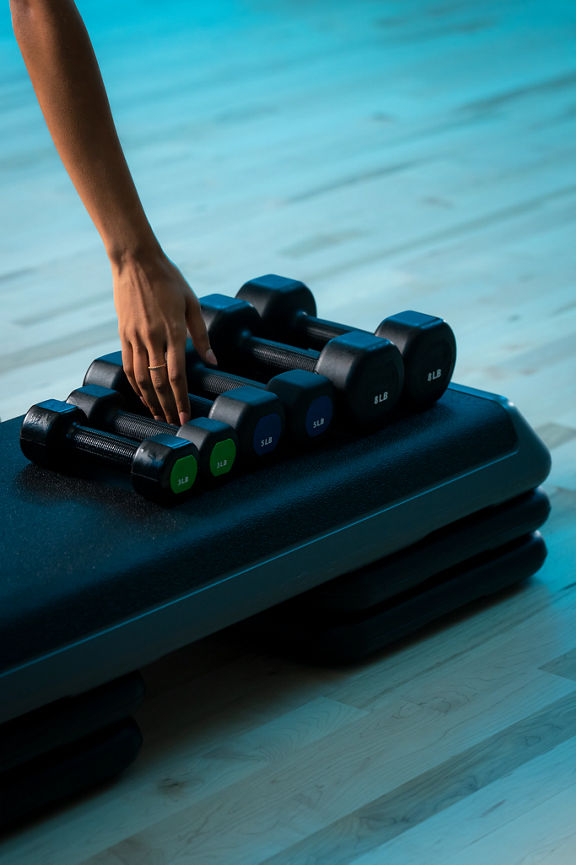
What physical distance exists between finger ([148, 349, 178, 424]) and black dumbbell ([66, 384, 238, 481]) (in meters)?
0.02

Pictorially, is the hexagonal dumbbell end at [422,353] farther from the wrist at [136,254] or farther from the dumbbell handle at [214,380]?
the wrist at [136,254]

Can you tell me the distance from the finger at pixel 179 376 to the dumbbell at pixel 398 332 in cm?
26

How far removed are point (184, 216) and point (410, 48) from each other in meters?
1.81

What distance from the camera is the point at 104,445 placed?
4.62 feet

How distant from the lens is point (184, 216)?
3.09m

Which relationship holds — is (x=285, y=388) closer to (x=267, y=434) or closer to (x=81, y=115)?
(x=267, y=434)

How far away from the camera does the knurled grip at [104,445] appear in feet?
4.56

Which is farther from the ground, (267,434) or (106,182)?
(106,182)

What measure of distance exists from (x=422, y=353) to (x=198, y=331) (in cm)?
27

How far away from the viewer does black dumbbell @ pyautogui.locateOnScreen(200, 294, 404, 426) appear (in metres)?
1.47

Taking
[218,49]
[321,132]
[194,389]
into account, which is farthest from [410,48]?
[194,389]

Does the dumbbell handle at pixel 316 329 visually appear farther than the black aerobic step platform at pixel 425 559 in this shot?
Yes

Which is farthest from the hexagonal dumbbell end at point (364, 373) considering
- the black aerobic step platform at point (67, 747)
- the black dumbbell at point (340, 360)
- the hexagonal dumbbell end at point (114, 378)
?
the black aerobic step platform at point (67, 747)

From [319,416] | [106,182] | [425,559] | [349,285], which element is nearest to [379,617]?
[425,559]
